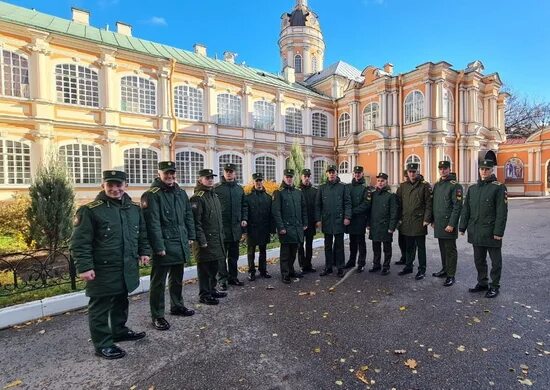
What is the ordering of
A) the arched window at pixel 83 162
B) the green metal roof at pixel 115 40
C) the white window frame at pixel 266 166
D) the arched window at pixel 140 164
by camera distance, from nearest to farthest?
the arched window at pixel 83 162 → the green metal roof at pixel 115 40 → the arched window at pixel 140 164 → the white window frame at pixel 266 166

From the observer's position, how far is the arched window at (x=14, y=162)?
617 inches

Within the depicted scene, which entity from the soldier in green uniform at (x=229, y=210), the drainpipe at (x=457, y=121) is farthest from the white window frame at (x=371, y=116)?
the soldier in green uniform at (x=229, y=210)

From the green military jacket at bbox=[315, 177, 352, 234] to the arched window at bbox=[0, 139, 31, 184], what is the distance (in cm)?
1723

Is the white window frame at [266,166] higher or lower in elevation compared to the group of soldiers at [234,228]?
higher

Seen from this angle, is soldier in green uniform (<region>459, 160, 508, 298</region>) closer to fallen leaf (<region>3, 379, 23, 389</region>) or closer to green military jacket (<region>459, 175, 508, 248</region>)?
green military jacket (<region>459, 175, 508, 248</region>)

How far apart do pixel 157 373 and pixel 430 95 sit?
2653cm

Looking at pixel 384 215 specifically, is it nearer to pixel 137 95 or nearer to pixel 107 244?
pixel 107 244

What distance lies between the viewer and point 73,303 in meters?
4.74

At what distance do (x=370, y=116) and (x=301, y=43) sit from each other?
1715 centimetres

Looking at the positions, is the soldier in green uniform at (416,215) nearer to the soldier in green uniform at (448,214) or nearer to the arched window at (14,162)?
the soldier in green uniform at (448,214)

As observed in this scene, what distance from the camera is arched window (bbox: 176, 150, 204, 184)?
70.7 feet

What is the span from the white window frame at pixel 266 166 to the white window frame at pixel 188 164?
4789 mm

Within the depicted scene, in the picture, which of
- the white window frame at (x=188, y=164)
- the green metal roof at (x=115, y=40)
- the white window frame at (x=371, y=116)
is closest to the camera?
the green metal roof at (x=115, y=40)

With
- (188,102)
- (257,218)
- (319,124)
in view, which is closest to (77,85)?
(188,102)
